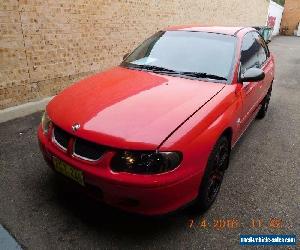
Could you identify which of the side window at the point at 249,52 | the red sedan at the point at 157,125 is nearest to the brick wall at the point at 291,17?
the side window at the point at 249,52

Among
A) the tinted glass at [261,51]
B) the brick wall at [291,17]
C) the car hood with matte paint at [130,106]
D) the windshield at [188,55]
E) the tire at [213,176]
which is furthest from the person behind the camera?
the brick wall at [291,17]

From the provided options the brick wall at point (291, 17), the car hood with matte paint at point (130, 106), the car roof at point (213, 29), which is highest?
the car roof at point (213, 29)

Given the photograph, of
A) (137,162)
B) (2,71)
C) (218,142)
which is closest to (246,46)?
(218,142)

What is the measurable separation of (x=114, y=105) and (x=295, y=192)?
229 cm

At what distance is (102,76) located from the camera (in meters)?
3.75

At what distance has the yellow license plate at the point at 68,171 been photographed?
8.48ft

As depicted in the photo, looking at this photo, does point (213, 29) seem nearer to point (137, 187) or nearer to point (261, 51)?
point (261, 51)

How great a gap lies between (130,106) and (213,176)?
1087 millimetres

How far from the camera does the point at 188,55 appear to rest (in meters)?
3.77

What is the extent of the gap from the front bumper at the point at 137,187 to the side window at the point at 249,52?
6.05ft

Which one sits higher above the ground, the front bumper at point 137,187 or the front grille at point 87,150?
the front grille at point 87,150

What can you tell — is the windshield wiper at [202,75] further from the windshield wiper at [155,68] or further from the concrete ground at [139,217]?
the concrete ground at [139,217]

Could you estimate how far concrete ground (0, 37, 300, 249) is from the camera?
9.08 feet

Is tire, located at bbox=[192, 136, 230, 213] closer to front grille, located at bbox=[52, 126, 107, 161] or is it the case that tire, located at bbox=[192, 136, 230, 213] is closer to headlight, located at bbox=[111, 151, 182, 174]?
headlight, located at bbox=[111, 151, 182, 174]
